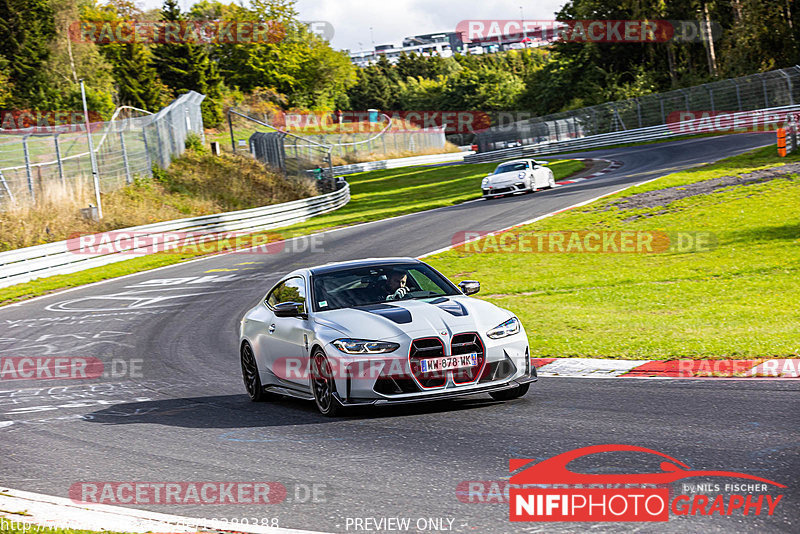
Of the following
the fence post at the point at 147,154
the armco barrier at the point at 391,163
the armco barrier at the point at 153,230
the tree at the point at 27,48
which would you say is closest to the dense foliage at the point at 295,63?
the tree at the point at 27,48

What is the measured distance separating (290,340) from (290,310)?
39 centimetres

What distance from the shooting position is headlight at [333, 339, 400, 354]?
8273 millimetres

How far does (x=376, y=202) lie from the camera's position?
44.9 meters

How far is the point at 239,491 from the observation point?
6363mm

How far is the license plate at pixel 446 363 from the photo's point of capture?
8.27 meters

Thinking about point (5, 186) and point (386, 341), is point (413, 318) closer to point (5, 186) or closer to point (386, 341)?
point (386, 341)

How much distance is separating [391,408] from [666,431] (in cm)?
303

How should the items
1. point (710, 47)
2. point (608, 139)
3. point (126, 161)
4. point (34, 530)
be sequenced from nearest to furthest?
point (34, 530) → point (126, 161) → point (608, 139) → point (710, 47)

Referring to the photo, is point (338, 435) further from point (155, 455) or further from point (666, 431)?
point (666, 431)

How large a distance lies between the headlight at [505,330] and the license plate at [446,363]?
13.5 inches

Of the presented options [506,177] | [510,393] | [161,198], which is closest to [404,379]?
[510,393]

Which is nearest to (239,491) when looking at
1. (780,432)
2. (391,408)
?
(391,408)

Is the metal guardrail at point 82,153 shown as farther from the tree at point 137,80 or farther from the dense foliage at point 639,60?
the dense foliage at point 639,60

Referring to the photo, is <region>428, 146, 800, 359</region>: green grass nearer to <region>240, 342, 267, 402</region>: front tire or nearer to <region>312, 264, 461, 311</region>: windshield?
<region>312, 264, 461, 311</region>: windshield
